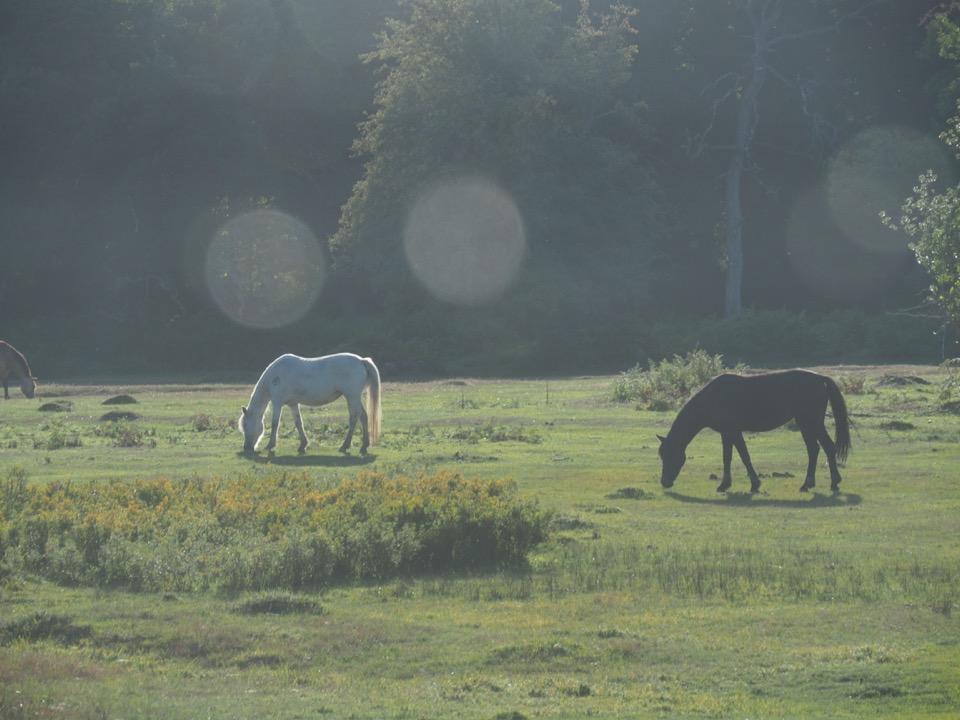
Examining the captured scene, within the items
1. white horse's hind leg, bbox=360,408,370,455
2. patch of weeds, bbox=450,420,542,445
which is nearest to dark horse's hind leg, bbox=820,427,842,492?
patch of weeds, bbox=450,420,542,445

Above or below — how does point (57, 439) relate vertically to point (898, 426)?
below

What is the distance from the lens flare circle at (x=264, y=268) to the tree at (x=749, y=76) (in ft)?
61.5

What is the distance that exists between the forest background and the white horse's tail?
28.2m

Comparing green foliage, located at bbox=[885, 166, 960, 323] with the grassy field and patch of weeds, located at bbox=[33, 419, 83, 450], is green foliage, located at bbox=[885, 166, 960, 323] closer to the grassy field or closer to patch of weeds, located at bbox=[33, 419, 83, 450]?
the grassy field

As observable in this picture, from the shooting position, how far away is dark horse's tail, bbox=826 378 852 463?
17.5 metres

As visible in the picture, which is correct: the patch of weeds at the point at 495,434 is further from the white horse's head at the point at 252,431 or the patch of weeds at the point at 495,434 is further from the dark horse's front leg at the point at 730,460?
the dark horse's front leg at the point at 730,460

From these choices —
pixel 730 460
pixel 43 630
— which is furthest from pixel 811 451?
pixel 43 630

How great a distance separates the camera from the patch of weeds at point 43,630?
10.1 metres

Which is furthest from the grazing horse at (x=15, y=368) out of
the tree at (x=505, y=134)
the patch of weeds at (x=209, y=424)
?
the tree at (x=505, y=134)

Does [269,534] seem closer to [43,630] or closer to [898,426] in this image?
[43,630]

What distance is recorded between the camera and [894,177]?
180 ft

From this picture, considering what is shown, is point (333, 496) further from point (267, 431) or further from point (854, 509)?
point (267, 431)

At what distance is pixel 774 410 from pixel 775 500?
1.41 metres

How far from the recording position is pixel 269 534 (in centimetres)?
1327
